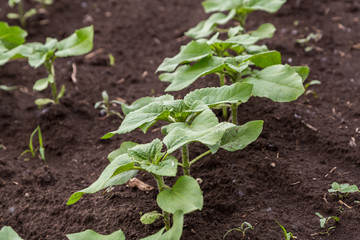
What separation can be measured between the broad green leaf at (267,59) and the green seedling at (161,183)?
0.98 m

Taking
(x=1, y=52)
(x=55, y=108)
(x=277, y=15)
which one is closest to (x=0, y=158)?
(x=55, y=108)

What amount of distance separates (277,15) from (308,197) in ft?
8.78

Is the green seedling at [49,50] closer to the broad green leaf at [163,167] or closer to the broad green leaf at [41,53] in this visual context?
the broad green leaf at [41,53]

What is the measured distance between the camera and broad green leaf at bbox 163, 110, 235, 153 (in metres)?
1.94

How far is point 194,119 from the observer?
7.20 feet

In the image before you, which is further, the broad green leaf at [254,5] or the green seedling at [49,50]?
the broad green leaf at [254,5]

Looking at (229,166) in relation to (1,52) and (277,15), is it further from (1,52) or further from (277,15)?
(277,15)

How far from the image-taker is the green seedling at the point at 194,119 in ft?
6.69

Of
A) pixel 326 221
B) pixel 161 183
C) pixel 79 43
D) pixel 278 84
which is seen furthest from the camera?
pixel 79 43

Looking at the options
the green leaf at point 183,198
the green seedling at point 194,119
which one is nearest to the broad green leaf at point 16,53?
the green seedling at point 194,119

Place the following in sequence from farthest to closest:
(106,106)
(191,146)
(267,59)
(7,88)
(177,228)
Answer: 1. (7,88)
2. (106,106)
3. (191,146)
4. (267,59)
5. (177,228)

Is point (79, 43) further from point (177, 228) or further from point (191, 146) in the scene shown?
point (177, 228)

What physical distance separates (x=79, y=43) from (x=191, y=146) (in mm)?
1213

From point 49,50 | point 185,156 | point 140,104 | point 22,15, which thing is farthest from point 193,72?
point 22,15
